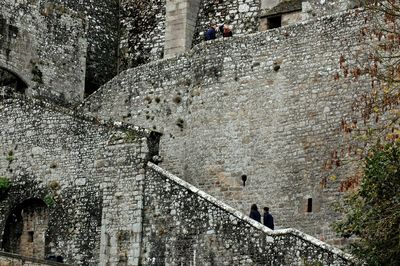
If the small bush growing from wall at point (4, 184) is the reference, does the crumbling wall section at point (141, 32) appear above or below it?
above

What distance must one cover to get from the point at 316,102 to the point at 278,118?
3.81 ft

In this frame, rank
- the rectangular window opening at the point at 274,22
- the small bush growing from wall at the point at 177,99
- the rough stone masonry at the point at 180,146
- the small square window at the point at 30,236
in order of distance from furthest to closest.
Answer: the rectangular window opening at the point at 274,22
the small bush growing from wall at the point at 177,99
the small square window at the point at 30,236
the rough stone masonry at the point at 180,146

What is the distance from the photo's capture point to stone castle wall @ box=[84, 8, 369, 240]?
29781mm

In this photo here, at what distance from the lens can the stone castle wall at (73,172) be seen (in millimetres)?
27938

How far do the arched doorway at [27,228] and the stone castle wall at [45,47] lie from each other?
252 inches

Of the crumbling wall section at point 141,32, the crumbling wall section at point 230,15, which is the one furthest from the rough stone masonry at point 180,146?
the crumbling wall section at point 230,15

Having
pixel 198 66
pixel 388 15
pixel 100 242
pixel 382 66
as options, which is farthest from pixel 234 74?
pixel 388 15

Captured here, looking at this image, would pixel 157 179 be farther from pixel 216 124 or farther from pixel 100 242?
pixel 216 124

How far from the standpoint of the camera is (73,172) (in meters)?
29.1

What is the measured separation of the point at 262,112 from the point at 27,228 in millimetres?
6591

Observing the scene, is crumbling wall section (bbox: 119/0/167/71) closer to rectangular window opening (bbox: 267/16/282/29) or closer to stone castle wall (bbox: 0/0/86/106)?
stone castle wall (bbox: 0/0/86/106)

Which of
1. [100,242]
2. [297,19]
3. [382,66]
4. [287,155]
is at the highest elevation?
[297,19]

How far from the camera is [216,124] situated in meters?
32.2

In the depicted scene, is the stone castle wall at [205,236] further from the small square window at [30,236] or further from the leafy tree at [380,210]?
the small square window at [30,236]
